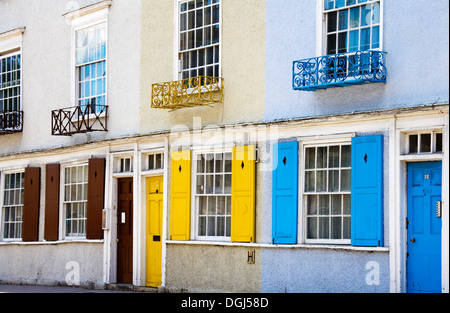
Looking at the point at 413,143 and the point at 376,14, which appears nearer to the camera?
the point at 413,143

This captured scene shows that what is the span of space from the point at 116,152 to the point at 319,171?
19.2ft

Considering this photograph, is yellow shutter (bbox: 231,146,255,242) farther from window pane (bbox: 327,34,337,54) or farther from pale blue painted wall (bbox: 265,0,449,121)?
window pane (bbox: 327,34,337,54)

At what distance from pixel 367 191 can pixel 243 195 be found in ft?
9.42

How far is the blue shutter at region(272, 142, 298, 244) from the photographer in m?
15.1

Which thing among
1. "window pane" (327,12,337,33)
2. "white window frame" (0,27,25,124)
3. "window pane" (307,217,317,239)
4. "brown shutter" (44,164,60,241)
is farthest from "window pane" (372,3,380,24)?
"white window frame" (0,27,25,124)

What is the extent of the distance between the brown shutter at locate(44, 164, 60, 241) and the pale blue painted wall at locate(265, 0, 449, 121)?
698 centimetres

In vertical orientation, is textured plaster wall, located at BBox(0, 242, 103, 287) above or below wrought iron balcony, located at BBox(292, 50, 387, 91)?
below

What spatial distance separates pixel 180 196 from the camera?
56.7 feet

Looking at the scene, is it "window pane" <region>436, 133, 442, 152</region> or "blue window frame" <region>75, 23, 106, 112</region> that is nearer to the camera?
"window pane" <region>436, 133, 442, 152</region>

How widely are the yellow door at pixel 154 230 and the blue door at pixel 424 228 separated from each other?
633cm

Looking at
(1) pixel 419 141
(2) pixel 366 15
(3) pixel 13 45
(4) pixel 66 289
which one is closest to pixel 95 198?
(4) pixel 66 289

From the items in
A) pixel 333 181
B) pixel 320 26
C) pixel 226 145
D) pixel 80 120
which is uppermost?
pixel 320 26

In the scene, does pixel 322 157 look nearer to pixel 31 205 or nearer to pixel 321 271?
pixel 321 271

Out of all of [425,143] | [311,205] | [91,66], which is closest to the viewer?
[425,143]
